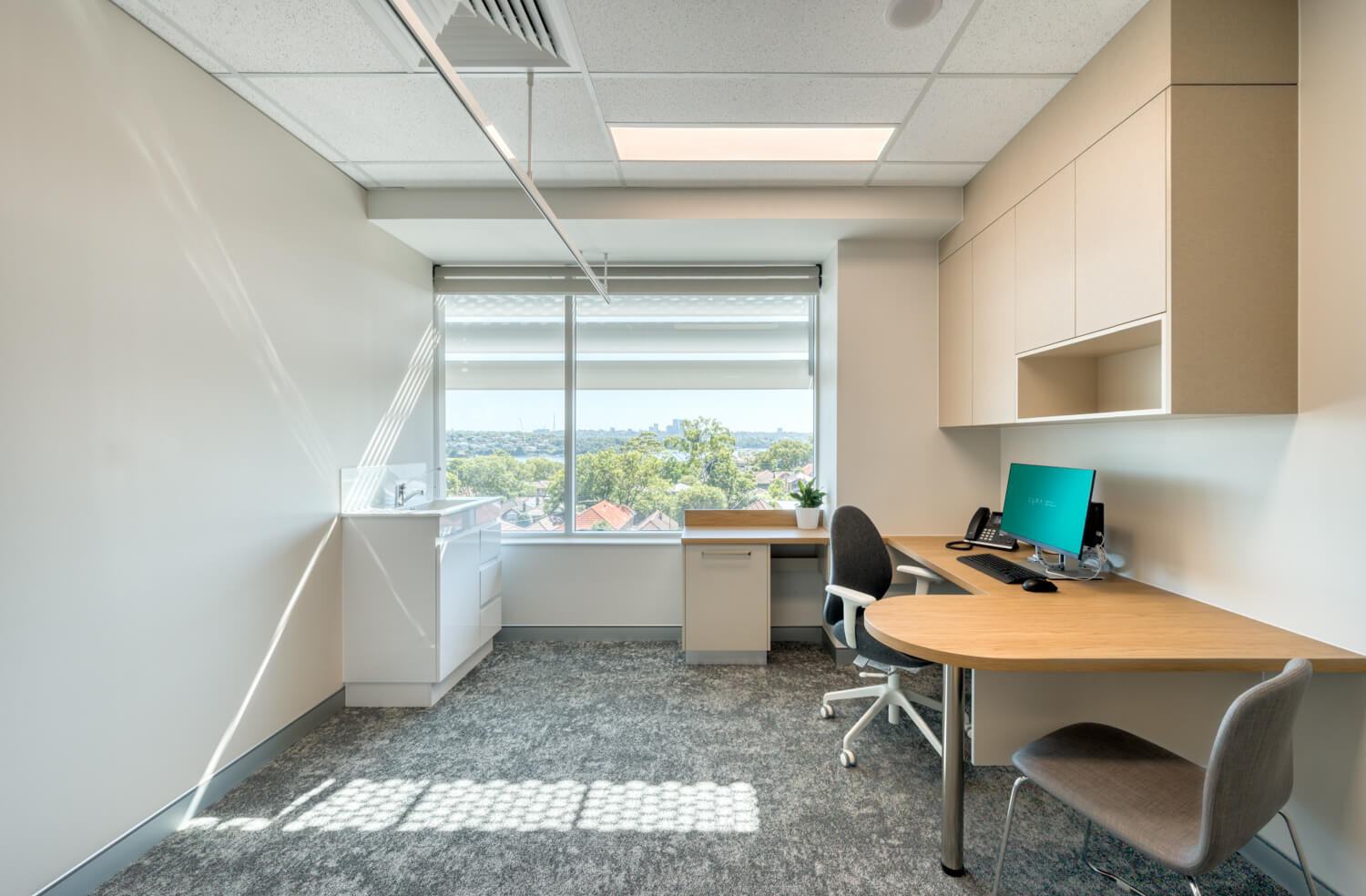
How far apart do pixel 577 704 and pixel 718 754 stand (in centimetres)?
86

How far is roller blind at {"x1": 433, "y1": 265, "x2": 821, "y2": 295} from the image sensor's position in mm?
3939

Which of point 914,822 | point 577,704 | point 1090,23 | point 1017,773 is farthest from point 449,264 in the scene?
point 1017,773

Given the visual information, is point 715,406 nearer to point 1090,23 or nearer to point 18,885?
point 1090,23

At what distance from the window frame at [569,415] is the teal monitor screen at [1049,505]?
136 cm

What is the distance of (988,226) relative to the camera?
2.84 m

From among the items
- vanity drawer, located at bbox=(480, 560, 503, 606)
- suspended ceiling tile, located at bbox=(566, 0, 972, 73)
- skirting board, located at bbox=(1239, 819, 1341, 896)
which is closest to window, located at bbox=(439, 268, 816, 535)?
vanity drawer, located at bbox=(480, 560, 503, 606)

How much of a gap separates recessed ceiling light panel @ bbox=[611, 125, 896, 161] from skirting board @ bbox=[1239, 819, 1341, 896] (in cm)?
304

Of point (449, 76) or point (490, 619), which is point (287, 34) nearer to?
point (449, 76)

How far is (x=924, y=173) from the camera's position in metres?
→ 2.98

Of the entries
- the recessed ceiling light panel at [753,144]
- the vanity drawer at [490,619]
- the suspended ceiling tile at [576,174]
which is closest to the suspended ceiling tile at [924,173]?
the recessed ceiling light panel at [753,144]

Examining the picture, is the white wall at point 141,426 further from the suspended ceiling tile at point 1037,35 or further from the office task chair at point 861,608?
the suspended ceiling tile at point 1037,35

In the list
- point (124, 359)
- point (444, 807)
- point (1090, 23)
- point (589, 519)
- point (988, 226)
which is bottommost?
point (444, 807)

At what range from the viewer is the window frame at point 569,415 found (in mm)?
3998

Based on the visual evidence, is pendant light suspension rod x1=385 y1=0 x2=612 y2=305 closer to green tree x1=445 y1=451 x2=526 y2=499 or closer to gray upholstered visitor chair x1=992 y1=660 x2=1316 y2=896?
green tree x1=445 y1=451 x2=526 y2=499
